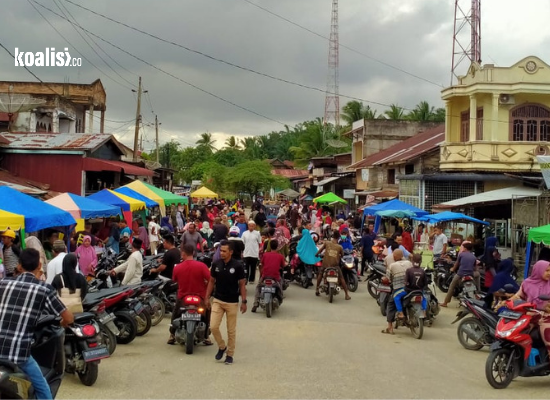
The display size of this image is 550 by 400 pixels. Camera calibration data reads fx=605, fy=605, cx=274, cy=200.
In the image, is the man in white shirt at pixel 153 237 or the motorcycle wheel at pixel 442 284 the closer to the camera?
the motorcycle wheel at pixel 442 284

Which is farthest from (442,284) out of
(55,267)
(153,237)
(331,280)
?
(55,267)

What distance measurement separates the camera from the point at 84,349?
275 inches

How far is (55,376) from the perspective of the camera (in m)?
5.89

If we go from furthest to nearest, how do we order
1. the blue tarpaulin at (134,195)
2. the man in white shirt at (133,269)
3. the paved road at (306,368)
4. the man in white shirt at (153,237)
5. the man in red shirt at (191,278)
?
the blue tarpaulin at (134,195), the man in white shirt at (153,237), the man in white shirt at (133,269), the man in red shirt at (191,278), the paved road at (306,368)

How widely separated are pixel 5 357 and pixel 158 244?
565 inches

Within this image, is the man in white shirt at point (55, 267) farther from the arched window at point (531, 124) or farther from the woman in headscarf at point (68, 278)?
the arched window at point (531, 124)

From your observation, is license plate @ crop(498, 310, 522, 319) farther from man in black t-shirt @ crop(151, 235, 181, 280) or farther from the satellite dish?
the satellite dish

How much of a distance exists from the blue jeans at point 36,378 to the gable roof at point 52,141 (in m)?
18.3

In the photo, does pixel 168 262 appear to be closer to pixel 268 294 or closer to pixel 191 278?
pixel 268 294

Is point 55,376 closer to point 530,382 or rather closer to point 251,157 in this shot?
point 530,382

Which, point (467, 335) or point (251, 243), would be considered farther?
point (251, 243)

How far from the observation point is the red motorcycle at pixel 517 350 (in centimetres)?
757

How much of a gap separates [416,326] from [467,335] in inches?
38.7

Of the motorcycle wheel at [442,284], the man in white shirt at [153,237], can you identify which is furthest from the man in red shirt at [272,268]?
the man in white shirt at [153,237]
